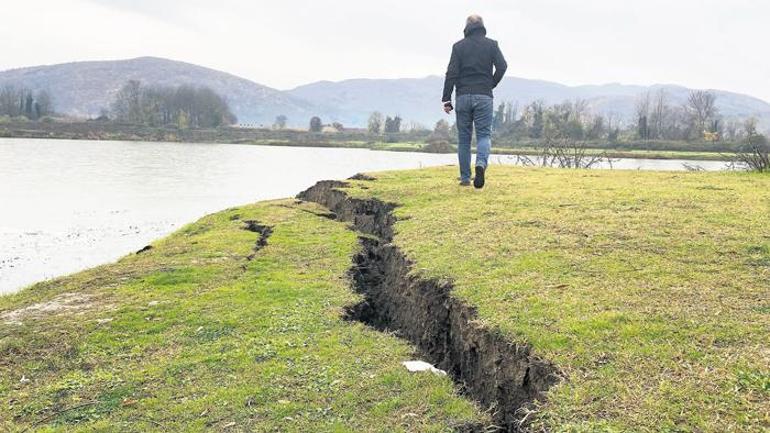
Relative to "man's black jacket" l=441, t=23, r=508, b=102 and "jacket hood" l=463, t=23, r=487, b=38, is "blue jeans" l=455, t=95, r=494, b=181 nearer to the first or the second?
"man's black jacket" l=441, t=23, r=508, b=102

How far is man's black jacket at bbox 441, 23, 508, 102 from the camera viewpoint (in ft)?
44.9

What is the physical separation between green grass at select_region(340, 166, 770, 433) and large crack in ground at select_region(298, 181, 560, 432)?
0.19 m

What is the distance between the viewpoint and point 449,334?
7.41m

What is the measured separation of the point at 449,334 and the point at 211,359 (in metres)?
2.81

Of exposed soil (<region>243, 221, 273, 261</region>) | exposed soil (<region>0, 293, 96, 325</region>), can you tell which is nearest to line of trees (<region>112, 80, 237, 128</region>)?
exposed soil (<region>243, 221, 273, 261</region>)

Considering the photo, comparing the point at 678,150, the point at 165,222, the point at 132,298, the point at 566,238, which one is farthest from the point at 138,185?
the point at 678,150

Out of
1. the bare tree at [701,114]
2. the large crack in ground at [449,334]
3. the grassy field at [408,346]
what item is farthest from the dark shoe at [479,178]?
the bare tree at [701,114]

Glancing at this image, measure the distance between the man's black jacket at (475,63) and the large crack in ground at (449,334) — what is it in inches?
149

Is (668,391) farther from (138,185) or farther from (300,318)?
(138,185)

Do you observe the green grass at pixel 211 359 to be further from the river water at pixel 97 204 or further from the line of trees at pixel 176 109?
the line of trees at pixel 176 109

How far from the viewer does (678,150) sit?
4250 inches

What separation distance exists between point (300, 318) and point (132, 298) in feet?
9.57

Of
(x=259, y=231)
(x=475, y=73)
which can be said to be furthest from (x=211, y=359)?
(x=475, y=73)

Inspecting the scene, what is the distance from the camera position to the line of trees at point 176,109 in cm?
16300
